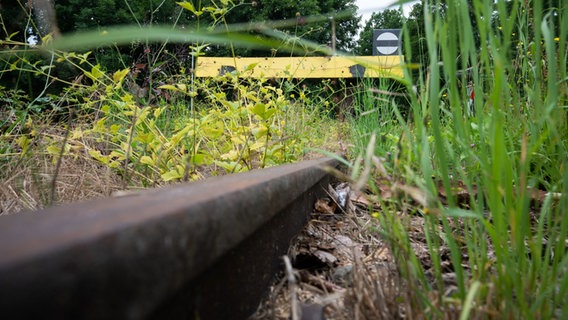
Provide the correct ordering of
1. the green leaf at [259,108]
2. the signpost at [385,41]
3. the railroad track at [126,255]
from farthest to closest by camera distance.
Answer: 1. the signpost at [385,41]
2. the green leaf at [259,108]
3. the railroad track at [126,255]

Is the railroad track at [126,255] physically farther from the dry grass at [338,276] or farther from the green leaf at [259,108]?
the green leaf at [259,108]

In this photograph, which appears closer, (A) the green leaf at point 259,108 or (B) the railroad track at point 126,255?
A: (B) the railroad track at point 126,255

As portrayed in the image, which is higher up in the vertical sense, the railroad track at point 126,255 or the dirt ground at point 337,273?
the railroad track at point 126,255

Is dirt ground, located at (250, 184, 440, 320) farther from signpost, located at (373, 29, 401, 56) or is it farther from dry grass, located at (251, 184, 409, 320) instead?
signpost, located at (373, 29, 401, 56)

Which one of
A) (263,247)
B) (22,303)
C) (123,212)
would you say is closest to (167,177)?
(263,247)

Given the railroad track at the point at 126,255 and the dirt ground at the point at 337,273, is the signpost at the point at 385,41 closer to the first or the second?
the dirt ground at the point at 337,273

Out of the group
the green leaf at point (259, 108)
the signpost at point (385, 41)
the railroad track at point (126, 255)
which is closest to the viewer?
the railroad track at point (126, 255)

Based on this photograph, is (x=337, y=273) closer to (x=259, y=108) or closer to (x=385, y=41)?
(x=259, y=108)

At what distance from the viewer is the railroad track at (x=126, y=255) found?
0.28 m

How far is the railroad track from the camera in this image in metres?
0.28

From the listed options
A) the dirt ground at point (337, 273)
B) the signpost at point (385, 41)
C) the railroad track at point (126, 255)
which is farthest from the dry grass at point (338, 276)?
the signpost at point (385, 41)

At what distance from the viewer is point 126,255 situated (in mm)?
341

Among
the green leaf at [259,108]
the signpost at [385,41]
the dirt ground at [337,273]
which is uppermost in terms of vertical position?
the signpost at [385,41]

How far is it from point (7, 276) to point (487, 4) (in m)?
0.87
